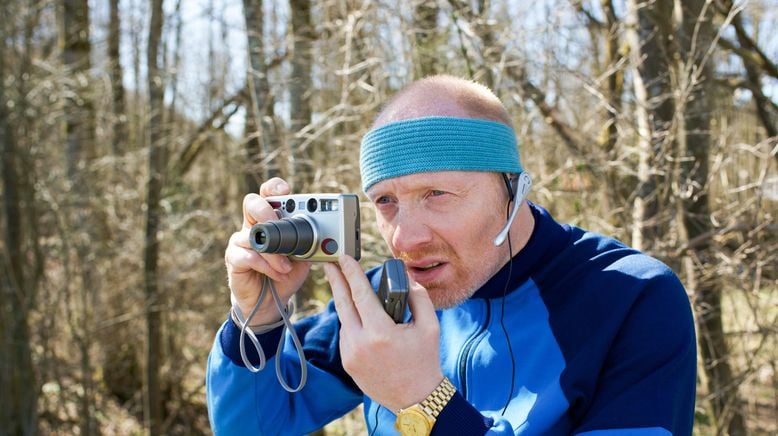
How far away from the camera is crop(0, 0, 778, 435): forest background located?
3.33m

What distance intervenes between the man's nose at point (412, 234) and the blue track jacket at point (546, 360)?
23 cm

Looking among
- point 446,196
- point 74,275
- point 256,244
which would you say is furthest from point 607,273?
point 74,275

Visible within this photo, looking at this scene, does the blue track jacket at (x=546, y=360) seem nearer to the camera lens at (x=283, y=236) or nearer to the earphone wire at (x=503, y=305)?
the earphone wire at (x=503, y=305)

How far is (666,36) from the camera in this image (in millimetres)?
3318

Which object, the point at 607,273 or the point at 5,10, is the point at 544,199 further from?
the point at 5,10

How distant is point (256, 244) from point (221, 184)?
27.4ft

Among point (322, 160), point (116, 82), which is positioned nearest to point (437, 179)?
point (322, 160)

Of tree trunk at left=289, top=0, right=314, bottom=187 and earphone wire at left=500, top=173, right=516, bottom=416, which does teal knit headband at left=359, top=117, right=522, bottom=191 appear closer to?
earphone wire at left=500, top=173, right=516, bottom=416

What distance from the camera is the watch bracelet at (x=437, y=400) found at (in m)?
1.43

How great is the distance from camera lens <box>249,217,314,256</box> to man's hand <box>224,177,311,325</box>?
101 millimetres

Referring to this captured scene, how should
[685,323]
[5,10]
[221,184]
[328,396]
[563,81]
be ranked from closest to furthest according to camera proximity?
1. [685,323]
2. [328,396]
3. [563,81]
4. [5,10]
5. [221,184]

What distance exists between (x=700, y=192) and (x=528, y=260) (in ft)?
5.50

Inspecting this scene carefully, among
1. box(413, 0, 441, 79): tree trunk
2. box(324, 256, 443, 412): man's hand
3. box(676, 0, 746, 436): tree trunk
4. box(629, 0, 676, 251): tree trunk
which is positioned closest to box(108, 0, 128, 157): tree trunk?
box(413, 0, 441, 79): tree trunk

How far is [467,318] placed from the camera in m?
1.98
